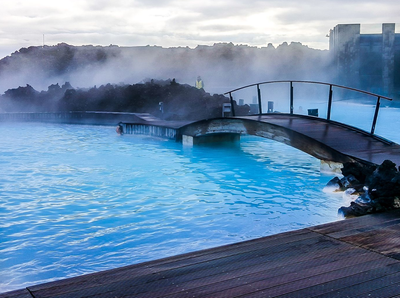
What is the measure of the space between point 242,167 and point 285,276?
6.83 m

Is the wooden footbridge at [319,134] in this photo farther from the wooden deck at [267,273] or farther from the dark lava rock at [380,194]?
the wooden deck at [267,273]

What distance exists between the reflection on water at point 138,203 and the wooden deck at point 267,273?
165cm

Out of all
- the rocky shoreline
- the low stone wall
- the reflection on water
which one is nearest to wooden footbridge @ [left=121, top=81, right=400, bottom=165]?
the reflection on water

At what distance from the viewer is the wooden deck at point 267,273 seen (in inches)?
91.4

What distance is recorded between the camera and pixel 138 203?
21.5ft

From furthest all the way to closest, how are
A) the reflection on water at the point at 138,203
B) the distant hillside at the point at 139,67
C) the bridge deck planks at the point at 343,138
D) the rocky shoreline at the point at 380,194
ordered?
1. the distant hillside at the point at 139,67
2. the bridge deck planks at the point at 343,138
3. the reflection on water at the point at 138,203
4. the rocky shoreline at the point at 380,194

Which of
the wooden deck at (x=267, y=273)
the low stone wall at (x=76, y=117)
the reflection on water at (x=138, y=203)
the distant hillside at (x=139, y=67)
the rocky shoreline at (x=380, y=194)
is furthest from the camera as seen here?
the distant hillside at (x=139, y=67)

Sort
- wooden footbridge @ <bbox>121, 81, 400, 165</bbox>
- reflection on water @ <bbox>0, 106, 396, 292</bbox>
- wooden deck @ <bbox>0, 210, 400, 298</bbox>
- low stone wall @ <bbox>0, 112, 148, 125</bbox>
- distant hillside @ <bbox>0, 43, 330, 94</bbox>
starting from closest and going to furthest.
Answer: wooden deck @ <bbox>0, 210, 400, 298</bbox>, reflection on water @ <bbox>0, 106, 396, 292</bbox>, wooden footbridge @ <bbox>121, 81, 400, 165</bbox>, low stone wall @ <bbox>0, 112, 148, 125</bbox>, distant hillside @ <bbox>0, 43, 330, 94</bbox>

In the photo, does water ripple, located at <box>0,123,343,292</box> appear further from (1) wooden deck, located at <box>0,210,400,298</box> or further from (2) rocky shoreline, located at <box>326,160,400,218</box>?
(1) wooden deck, located at <box>0,210,400,298</box>

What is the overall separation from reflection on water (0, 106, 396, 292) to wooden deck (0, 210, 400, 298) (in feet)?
5.43

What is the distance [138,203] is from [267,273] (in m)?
4.18

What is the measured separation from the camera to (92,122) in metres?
19.7

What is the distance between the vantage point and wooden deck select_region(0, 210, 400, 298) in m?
2.32

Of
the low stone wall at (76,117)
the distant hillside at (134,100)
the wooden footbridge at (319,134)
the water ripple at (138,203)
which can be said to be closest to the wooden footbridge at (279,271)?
the water ripple at (138,203)
